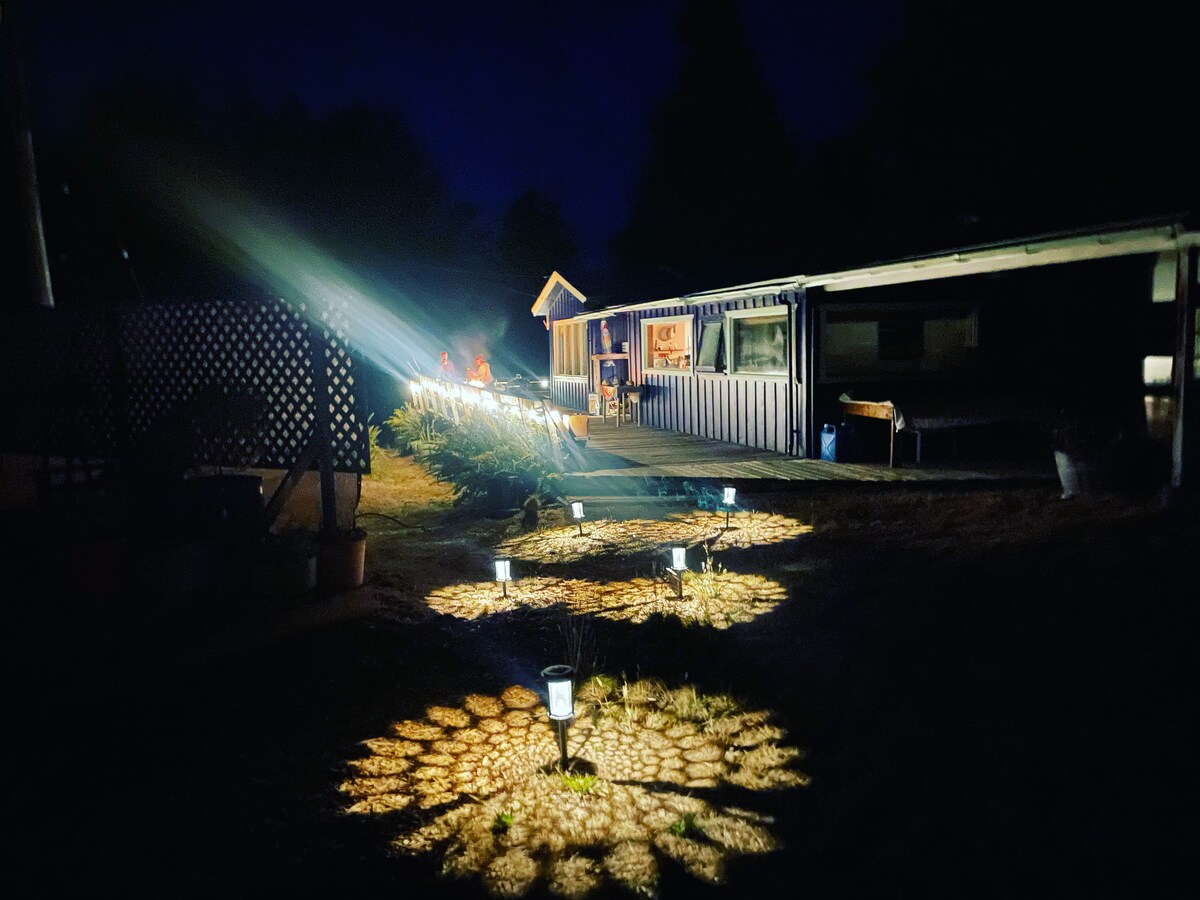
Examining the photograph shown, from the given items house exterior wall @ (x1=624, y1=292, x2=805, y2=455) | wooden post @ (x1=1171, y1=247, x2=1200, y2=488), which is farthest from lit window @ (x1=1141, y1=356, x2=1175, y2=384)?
house exterior wall @ (x1=624, y1=292, x2=805, y2=455)

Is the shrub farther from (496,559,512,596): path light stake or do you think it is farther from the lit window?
the lit window

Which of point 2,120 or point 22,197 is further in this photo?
point 2,120

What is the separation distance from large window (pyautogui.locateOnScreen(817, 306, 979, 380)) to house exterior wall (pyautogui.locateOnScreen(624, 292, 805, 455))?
59 cm

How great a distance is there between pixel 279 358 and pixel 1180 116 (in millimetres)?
27287

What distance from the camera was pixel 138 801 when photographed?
3.28 metres

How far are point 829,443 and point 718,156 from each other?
3259 cm

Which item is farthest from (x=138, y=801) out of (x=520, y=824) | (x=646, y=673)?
(x=646, y=673)

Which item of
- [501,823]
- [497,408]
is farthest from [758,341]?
[501,823]

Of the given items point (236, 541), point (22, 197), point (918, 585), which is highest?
point (22, 197)

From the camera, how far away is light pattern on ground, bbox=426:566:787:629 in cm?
560

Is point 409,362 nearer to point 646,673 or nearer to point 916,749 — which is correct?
point 646,673

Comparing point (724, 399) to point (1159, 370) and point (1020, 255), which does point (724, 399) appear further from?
point (1159, 370)

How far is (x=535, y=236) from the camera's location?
52469mm

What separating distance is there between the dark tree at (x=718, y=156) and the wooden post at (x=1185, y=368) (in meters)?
32.5
